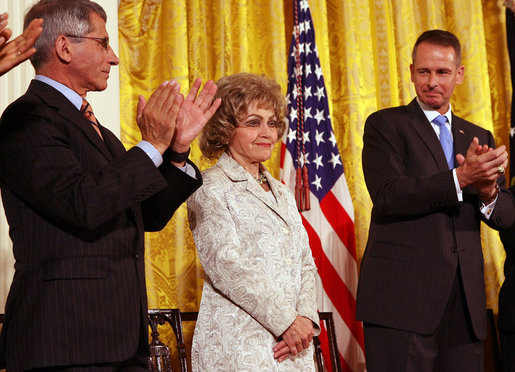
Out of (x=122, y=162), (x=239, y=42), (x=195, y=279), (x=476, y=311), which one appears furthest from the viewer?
(x=239, y=42)

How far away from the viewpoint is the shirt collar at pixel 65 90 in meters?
2.21

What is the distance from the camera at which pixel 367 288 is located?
3.16 meters

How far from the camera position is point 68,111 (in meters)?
2.12

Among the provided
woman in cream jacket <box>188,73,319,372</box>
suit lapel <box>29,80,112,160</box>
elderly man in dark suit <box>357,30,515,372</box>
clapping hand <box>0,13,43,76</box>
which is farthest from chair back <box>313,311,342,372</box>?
clapping hand <box>0,13,43,76</box>

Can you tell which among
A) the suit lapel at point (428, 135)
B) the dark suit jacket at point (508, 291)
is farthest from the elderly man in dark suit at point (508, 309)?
the suit lapel at point (428, 135)

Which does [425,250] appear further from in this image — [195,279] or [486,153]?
[195,279]

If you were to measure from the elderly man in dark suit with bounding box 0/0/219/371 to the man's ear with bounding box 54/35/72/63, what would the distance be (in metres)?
0.13

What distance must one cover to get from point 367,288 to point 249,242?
658mm

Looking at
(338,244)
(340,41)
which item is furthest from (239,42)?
(338,244)

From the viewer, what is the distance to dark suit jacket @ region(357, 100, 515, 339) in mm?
3023

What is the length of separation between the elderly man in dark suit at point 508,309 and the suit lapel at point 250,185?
55.2 inches

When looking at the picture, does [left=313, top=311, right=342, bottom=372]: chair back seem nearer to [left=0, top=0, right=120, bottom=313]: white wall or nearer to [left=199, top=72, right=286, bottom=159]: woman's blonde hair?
[left=199, top=72, right=286, bottom=159]: woman's blonde hair

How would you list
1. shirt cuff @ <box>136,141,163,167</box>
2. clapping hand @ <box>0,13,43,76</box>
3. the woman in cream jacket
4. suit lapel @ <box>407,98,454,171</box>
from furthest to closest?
suit lapel @ <box>407,98,454,171</box> → the woman in cream jacket → shirt cuff @ <box>136,141,163,167</box> → clapping hand @ <box>0,13,43,76</box>

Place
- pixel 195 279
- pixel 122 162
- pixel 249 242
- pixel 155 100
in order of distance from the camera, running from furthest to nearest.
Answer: pixel 195 279, pixel 249 242, pixel 155 100, pixel 122 162
